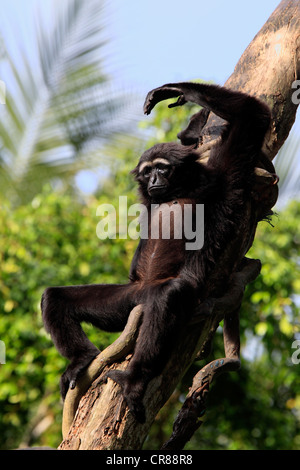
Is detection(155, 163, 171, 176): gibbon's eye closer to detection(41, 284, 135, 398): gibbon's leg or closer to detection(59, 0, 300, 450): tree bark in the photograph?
detection(59, 0, 300, 450): tree bark

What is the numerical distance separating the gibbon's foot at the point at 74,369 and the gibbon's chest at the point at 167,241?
0.69 m

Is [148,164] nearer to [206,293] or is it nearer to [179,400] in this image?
[206,293]

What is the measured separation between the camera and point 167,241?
4.20 metres

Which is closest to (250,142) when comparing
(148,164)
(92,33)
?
(148,164)

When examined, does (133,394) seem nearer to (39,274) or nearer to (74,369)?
(74,369)

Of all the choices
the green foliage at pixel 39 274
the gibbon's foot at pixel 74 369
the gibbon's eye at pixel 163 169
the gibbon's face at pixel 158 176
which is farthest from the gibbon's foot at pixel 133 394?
the green foliage at pixel 39 274

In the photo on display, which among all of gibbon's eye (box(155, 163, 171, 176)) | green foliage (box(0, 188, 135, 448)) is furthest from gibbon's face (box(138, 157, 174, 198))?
green foliage (box(0, 188, 135, 448))

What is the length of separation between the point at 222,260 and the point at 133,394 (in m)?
1.12

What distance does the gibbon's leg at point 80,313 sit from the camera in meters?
4.08

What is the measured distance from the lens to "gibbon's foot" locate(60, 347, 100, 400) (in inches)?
152

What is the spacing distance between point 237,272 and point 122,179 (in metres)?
4.55

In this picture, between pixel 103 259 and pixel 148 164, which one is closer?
pixel 148 164

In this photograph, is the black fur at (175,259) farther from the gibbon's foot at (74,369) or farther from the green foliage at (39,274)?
the green foliage at (39,274)
